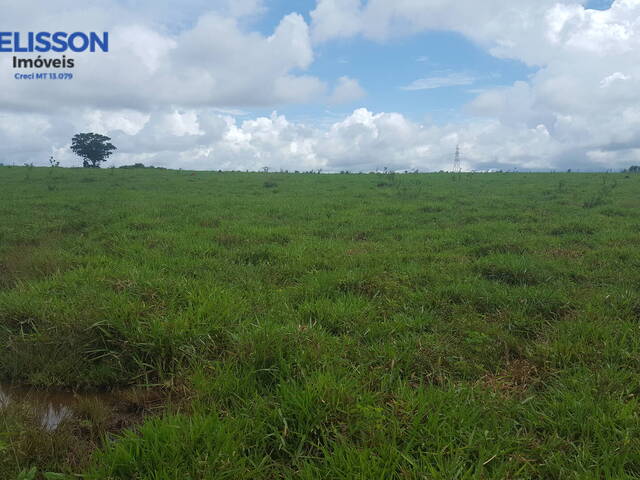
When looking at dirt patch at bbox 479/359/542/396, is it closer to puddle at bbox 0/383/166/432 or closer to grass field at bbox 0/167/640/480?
grass field at bbox 0/167/640/480

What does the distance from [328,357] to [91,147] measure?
216 ft

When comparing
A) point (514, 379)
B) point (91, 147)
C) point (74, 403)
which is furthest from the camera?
point (91, 147)

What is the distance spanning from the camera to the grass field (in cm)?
248

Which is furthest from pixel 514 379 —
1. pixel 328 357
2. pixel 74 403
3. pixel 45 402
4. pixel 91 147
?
pixel 91 147

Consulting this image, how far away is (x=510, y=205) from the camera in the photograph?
13641 millimetres

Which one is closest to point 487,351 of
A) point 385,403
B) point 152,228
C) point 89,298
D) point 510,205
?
point 385,403

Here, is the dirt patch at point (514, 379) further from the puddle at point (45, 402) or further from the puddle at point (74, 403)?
the puddle at point (45, 402)

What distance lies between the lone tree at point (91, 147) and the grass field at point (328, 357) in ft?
196

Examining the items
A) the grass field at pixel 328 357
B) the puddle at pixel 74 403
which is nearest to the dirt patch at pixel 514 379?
the grass field at pixel 328 357

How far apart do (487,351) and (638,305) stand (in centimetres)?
220

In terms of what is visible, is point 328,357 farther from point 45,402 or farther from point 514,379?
point 45,402

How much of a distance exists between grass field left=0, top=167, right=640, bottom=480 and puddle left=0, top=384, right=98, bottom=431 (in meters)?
0.10

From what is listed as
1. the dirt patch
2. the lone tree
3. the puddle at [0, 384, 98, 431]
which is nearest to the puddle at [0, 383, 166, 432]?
the puddle at [0, 384, 98, 431]

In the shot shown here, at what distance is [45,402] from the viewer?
10.6ft
